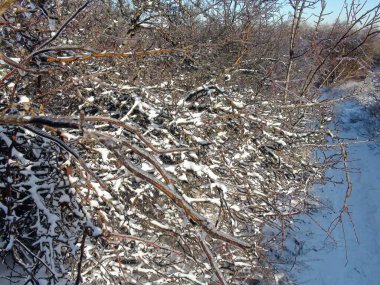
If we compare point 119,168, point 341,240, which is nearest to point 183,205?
point 119,168

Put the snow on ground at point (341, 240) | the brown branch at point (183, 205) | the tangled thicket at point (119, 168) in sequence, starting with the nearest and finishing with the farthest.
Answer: the brown branch at point (183, 205) → the tangled thicket at point (119, 168) → the snow on ground at point (341, 240)

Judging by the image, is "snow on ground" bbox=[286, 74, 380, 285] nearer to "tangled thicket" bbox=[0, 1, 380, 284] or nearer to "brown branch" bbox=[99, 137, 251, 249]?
"tangled thicket" bbox=[0, 1, 380, 284]

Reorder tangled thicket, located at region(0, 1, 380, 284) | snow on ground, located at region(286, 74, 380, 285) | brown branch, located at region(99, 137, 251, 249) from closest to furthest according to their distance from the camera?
brown branch, located at region(99, 137, 251, 249)
tangled thicket, located at region(0, 1, 380, 284)
snow on ground, located at region(286, 74, 380, 285)

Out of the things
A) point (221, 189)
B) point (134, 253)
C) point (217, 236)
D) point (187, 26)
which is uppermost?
point (187, 26)

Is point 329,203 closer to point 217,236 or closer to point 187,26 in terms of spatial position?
point 187,26

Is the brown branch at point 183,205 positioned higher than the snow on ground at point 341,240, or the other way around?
the brown branch at point 183,205

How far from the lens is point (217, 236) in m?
0.83

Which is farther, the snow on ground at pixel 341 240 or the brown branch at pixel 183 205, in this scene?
the snow on ground at pixel 341 240

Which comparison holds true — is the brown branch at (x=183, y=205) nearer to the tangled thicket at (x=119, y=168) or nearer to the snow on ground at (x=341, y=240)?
the tangled thicket at (x=119, y=168)

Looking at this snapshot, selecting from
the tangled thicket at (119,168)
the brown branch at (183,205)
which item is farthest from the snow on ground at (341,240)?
the brown branch at (183,205)

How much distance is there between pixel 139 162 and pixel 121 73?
1.48m

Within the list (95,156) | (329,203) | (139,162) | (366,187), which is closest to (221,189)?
(139,162)

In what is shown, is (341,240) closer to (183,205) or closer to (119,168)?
(119,168)

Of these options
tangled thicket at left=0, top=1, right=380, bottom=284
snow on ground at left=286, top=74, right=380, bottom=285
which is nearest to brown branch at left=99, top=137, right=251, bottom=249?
tangled thicket at left=0, top=1, right=380, bottom=284
